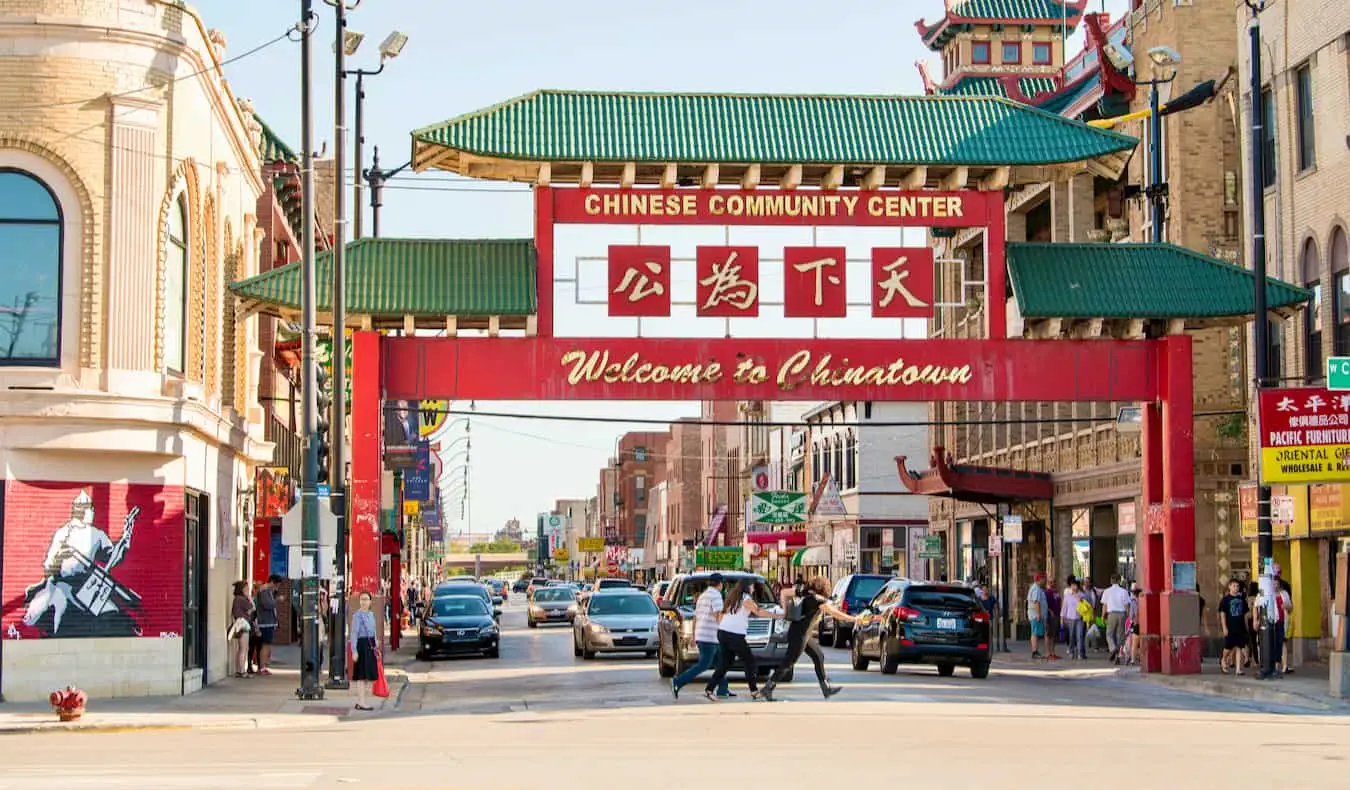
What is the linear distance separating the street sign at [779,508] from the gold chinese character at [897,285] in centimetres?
4380

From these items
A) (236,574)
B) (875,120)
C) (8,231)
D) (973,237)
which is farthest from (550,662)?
(973,237)

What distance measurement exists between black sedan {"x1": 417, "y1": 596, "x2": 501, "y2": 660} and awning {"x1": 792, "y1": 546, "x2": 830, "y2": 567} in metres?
40.9

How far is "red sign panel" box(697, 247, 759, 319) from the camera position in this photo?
31.6 meters

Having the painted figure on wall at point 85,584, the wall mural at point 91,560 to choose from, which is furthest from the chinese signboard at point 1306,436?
the painted figure on wall at point 85,584

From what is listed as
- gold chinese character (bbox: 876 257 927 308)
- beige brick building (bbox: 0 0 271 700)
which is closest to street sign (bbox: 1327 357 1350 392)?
gold chinese character (bbox: 876 257 927 308)

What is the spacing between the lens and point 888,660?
3191 centimetres

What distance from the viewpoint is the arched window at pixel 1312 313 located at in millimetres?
35688

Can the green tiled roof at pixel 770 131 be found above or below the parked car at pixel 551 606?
above

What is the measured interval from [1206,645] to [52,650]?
1003 inches

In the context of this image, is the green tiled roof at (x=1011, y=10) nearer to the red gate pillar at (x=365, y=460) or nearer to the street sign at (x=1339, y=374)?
the red gate pillar at (x=365, y=460)

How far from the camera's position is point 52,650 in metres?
25.7

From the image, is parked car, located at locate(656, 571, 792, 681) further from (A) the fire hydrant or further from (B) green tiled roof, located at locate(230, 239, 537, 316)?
(A) the fire hydrant

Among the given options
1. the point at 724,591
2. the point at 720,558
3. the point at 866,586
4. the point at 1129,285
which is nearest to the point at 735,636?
the point at 724,591

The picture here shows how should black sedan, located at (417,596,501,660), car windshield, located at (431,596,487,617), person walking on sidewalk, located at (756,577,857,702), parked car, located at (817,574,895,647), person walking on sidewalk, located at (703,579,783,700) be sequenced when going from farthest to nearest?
parked car, located at (817,574,895,647) → car windshield, located at (431,596,487,617) → black sedan, located at (417,596,501,660) → person walking on sidewalk, located at (756,577,857,702) → person walking on sidewalk, located at (703,579,783,700)
